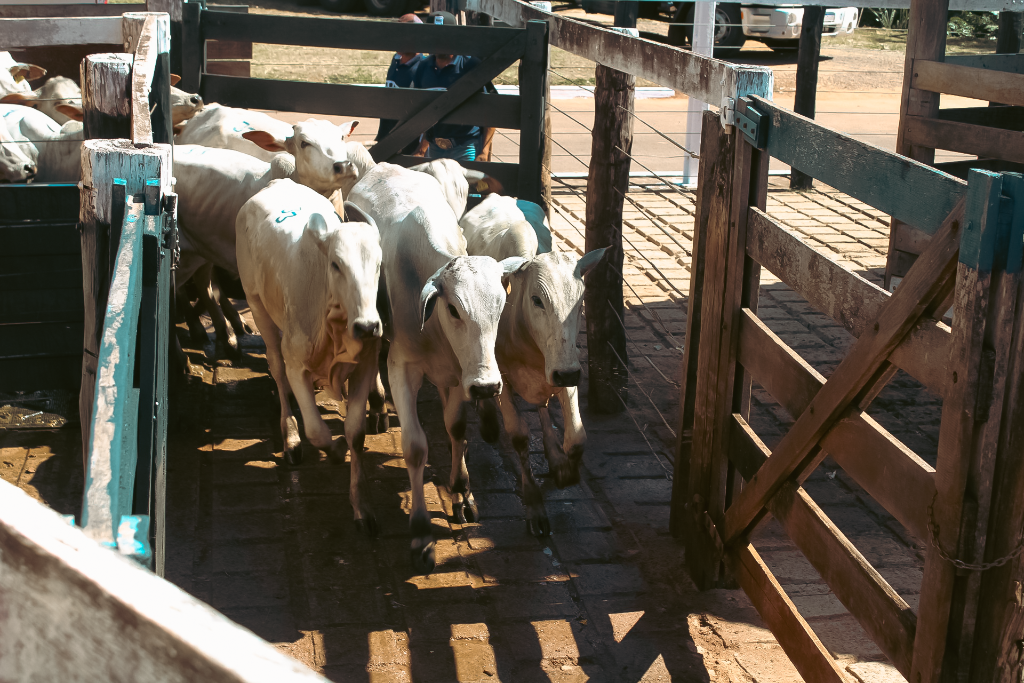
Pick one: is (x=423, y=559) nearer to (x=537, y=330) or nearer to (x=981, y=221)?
(x=537, y=330)

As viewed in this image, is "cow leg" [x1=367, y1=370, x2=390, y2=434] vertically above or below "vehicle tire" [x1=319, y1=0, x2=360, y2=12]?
below

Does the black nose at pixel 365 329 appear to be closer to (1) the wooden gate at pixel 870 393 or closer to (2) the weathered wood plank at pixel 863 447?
Answer: (1) the wooden gate at pixel 870 393

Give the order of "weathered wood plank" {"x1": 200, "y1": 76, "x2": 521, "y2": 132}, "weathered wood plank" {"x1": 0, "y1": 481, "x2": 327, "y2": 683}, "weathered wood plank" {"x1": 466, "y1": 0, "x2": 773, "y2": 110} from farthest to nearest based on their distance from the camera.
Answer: "weathered wood plank" {"x1": 200, "y1": 76, "x2": 521, "y2": 132} → "weathered wood plank" {"x1": 466, "y1": 0, "x2": 773, "y2": 110} → "weathered wood plank" {"x1": 0, "y1": 481, "x2": 327, "y2": 683}

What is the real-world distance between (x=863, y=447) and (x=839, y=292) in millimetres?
Result: 511

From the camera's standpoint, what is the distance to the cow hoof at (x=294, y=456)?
17.2 feet

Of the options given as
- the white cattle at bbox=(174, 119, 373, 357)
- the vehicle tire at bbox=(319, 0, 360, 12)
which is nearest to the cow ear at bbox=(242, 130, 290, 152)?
the white cattle at bbox=(174, 119, 373, 357)

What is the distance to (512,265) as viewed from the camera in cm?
425

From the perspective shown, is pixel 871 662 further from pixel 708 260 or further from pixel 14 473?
pixel 14 473

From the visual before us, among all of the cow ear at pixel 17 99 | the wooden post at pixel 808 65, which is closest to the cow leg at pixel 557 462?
the cow ear at pixel 17 99

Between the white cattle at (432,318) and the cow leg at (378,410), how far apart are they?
96 centimetres

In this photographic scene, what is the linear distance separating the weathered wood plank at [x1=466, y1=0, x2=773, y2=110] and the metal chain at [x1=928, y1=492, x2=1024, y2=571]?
1.92 meters

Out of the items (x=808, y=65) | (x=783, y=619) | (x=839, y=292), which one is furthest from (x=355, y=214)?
(x=808, y=65)

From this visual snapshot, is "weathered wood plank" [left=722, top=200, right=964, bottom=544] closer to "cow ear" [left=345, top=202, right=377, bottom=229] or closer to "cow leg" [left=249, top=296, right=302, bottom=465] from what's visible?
"cow ear" [left=345, top=202, right=377, bottom=229]

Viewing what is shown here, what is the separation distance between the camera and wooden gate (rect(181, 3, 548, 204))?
5914mm
